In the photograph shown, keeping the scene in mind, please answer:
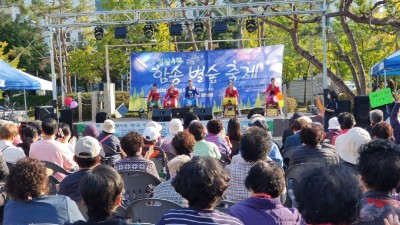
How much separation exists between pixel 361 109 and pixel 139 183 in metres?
9.32

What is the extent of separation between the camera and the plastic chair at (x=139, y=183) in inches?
187

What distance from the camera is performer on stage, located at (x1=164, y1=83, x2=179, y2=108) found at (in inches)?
728

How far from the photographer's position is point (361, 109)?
13.1 metres

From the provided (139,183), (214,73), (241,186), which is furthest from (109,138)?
(214,73)

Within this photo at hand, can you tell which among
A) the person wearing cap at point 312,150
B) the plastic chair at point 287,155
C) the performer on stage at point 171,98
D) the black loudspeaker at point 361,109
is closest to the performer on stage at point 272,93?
the performer on stage at point 171,98

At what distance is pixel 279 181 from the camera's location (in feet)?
10.2

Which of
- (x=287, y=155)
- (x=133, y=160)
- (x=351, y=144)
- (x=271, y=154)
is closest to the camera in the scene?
(x=351, y=144)

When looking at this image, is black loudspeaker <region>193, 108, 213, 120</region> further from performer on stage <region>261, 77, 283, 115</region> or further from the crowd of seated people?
the crowd of seated people

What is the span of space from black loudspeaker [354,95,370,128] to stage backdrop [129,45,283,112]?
557cm

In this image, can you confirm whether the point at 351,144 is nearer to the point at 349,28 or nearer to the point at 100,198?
the point at 100,198

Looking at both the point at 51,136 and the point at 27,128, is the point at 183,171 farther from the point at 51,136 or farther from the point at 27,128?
the point at 27,128

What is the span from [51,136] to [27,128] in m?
0.59

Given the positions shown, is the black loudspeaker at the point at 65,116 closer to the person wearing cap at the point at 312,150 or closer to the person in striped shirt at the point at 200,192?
the person wearing cap at the point at 312,150

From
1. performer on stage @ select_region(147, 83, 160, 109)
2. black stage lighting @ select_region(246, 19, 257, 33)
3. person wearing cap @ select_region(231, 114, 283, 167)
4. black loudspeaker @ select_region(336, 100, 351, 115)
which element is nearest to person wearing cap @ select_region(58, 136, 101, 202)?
person wearing cap @ select_region(231, 114, 283, 167)
